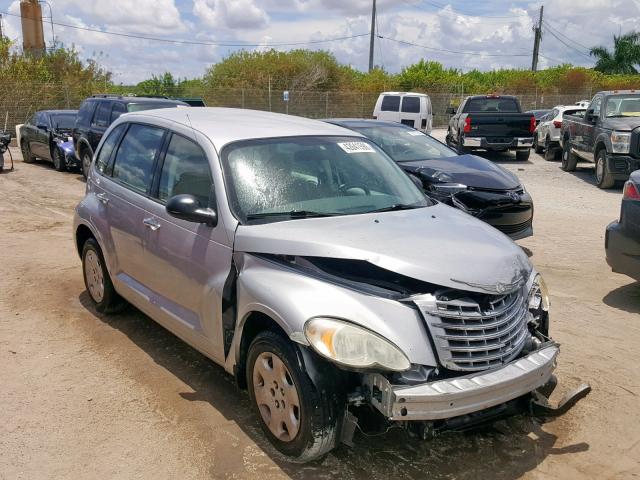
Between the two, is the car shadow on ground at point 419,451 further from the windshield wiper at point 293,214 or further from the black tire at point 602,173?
the black tire at point 602,173

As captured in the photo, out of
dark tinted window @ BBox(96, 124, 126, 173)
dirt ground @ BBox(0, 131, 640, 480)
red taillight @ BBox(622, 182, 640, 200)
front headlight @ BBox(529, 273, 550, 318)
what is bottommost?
dirt ground @ BBox(0, 131, 640, 480)

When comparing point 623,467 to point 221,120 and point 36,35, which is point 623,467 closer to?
point 221,120

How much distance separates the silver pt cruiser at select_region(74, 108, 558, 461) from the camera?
318 cm

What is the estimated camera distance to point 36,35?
124ft

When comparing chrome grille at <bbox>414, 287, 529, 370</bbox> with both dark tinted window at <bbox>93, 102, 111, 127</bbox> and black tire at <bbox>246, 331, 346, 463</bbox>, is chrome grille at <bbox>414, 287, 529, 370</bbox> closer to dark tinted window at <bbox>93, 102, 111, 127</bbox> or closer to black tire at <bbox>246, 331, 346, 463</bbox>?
black tire at <bbox>246, 331, 346, 463</bbox>

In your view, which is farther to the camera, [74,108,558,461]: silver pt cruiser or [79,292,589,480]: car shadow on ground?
[79,292,589,480]: car shadow on ground

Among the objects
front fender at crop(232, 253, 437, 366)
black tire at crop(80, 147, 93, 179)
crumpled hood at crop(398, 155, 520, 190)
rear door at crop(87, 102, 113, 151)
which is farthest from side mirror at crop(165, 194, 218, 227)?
black tire at crop(80, 147, 93, 179)

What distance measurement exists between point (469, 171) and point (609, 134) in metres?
6.70

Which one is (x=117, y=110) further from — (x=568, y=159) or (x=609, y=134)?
(x=568, y=159)

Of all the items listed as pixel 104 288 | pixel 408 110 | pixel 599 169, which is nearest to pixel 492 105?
pixel 408 110

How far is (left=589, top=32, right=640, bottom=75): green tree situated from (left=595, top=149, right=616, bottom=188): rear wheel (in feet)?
173

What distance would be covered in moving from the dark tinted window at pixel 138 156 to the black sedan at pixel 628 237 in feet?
14.0

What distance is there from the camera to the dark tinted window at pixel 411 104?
21984mm

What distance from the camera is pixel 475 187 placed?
26.0ft
